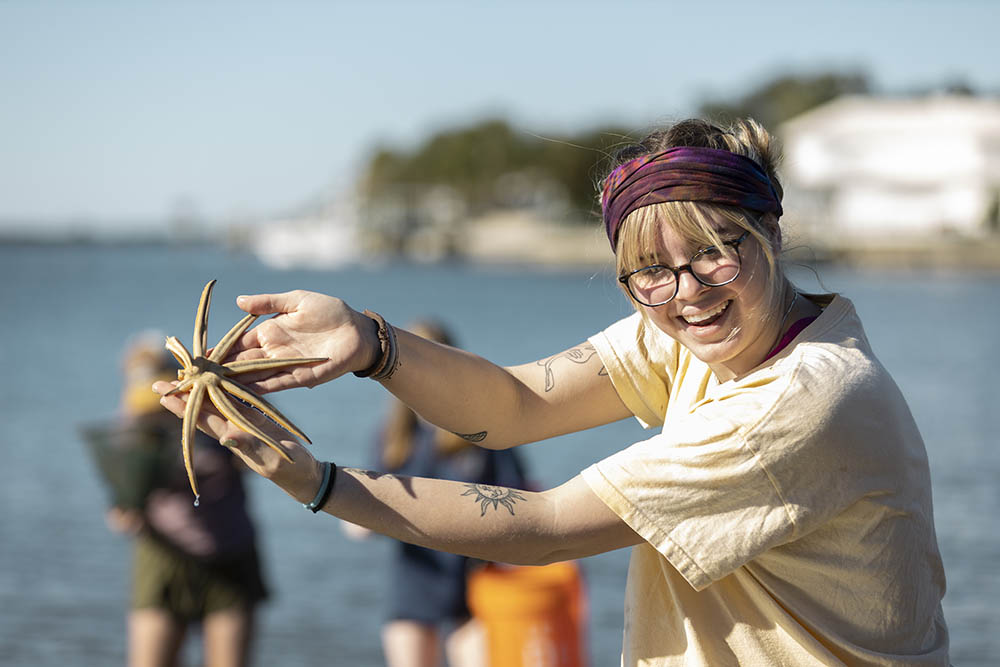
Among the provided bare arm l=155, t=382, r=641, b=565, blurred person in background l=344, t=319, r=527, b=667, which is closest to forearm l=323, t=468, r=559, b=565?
bare arm l=155, t=382, r=641, b=565

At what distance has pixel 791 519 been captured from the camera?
214 centimetres

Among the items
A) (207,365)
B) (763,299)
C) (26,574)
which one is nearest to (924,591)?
(763,299)

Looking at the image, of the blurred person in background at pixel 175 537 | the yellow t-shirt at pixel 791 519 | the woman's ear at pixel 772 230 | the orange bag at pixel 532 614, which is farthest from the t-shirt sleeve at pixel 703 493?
the blurred person in background at pixel 175 537

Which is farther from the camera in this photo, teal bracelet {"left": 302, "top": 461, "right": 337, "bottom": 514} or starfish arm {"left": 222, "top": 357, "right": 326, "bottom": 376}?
starfish arm {"left": 222, "top": 357, "right": 326, "bottom": 376}

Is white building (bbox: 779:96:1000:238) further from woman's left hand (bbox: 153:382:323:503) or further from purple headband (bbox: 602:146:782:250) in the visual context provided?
woman's left hand (bbox: 153:382:323:503)

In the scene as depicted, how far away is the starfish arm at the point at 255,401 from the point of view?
2.31m

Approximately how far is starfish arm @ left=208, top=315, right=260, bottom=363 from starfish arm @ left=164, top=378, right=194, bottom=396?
8 centimetres

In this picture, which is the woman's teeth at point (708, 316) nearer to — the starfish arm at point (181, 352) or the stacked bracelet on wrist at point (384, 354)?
the stacked bracelet on wrist at point (384, 354)

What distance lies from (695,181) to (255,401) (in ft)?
3.26

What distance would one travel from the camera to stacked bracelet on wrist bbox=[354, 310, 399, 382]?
257 centimetres

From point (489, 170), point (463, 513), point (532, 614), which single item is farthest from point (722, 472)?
point (489, 170)

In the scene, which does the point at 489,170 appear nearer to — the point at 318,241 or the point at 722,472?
the point at 318,241

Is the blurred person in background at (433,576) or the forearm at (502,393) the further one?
the blurred person in background at (433,576)

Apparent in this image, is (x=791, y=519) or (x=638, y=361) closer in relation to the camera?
(x=791, y=519)
